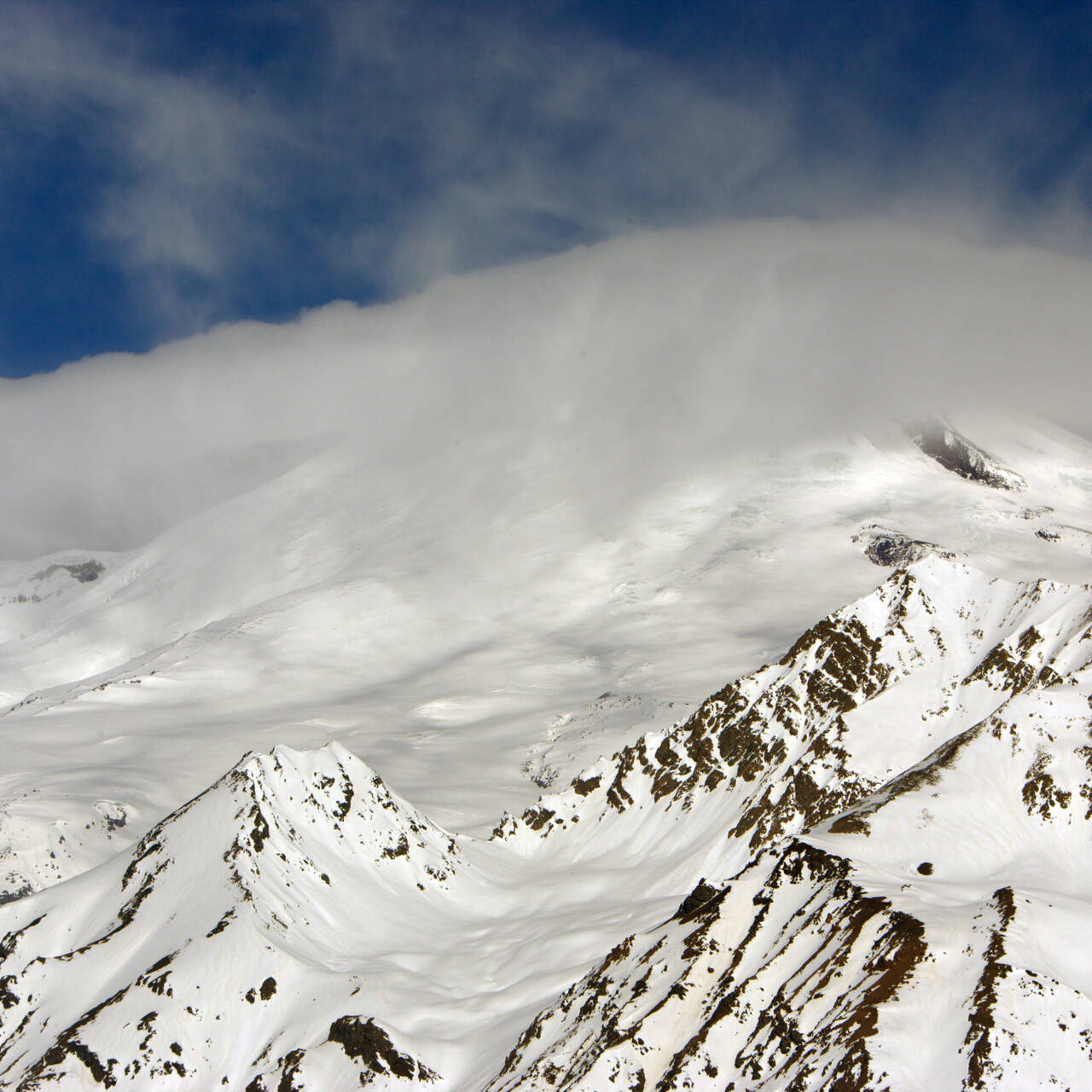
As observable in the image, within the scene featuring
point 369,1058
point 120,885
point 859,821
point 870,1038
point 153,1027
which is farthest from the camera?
point 120,885

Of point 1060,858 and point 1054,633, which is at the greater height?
point 1054,633

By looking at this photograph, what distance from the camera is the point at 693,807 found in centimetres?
18138

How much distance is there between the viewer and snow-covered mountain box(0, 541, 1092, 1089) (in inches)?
2945

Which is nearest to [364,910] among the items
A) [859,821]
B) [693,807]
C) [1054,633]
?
[693,807]

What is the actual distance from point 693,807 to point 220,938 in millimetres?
82208

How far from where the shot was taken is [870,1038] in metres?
68.6

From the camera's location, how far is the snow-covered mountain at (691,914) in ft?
245

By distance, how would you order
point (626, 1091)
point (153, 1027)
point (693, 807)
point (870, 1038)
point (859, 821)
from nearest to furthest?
point (870, 1038) → point (626, 1091) → point (859, 821) → point (153, 1027) → point (693, 807)

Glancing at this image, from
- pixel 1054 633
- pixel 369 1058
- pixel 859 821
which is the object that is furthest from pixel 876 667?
pixel 369 1058

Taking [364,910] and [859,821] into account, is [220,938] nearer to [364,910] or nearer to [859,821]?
[364,910]

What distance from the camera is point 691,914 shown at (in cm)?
9988

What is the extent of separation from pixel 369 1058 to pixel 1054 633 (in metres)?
110

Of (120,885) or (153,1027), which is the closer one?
(153,1027)

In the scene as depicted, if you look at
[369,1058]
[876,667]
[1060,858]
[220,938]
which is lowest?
[369,1058]
